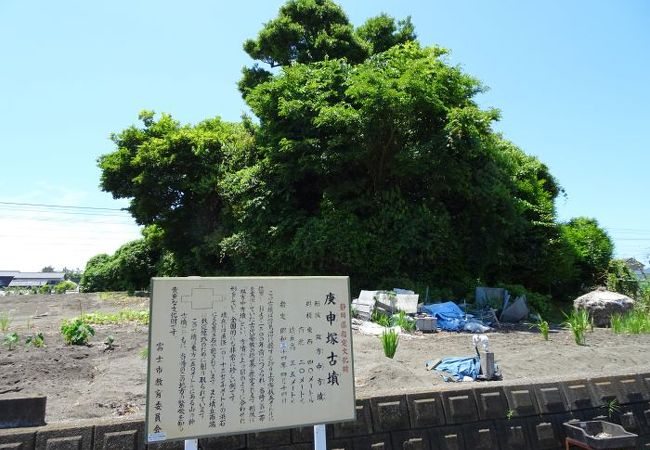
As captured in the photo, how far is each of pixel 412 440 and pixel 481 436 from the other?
2.31 ft

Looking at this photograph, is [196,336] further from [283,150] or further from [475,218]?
[475,218]

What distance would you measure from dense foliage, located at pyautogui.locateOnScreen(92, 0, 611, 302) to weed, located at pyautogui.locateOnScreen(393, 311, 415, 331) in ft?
10.0

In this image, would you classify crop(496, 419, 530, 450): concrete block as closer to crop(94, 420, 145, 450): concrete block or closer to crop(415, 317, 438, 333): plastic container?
crop(94, 420, 145, 450): concrete block

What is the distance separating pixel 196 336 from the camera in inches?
112

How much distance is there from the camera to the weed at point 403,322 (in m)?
8.30

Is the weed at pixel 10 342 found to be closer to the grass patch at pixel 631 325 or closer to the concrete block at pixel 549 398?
the concrete block at pixel 549 398

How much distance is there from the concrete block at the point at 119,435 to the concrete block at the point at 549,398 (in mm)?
3486

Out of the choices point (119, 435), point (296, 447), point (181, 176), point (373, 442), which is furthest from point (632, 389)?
point (181, 176)

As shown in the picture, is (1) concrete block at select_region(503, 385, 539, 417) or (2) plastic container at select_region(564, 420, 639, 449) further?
(1) concrete block at select_region(503, 385, 539, 417)

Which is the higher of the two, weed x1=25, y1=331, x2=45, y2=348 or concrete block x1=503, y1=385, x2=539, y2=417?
weed x1=25, y1=331, x2=45, y2=348

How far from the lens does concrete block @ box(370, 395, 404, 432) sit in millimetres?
3725

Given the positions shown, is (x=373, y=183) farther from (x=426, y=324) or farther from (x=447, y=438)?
(x=447, y=438)

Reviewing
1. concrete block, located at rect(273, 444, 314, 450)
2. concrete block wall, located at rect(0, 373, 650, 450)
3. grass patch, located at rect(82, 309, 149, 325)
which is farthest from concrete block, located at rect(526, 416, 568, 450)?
grass patch, located at rect(82, 309, 149, 325)

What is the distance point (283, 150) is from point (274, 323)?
1022cm
